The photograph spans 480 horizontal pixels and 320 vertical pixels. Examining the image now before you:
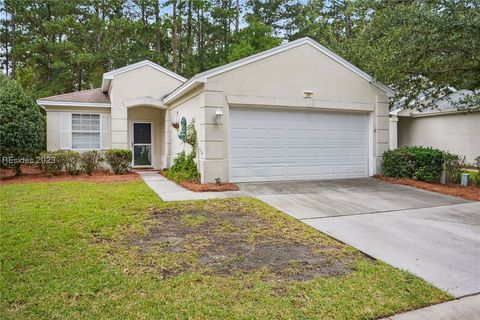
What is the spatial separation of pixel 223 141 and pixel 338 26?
687 inches

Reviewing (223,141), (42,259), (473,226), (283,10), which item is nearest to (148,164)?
(223,141)

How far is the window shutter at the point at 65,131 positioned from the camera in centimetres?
1410

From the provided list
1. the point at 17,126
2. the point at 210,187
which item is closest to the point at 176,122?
the point at 210,187

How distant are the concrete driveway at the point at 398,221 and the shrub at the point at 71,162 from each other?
6439 mm

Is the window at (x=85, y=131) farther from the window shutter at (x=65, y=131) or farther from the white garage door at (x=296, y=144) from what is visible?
the white garage door at (x=296, y=144)

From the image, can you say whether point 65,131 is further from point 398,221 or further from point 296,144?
point 398,221

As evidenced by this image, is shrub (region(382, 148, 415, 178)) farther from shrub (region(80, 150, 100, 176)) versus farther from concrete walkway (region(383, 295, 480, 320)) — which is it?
shrub (region(80, 150, 100, 176))

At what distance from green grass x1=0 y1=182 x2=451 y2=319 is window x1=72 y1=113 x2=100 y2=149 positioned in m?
9.71

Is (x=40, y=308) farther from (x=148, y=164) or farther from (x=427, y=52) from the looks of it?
(x=148, y=164)

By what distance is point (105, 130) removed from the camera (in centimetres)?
1473

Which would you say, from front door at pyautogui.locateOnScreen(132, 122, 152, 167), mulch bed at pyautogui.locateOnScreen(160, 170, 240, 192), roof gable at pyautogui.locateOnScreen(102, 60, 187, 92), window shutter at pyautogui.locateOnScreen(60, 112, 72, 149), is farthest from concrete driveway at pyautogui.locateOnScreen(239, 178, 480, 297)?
window shutter at pyautogui.locateOnScreen(60, 112, 72, 149)

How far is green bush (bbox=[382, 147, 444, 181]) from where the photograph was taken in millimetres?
10672

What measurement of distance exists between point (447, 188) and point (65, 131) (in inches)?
554

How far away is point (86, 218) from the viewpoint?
609 centimetres
